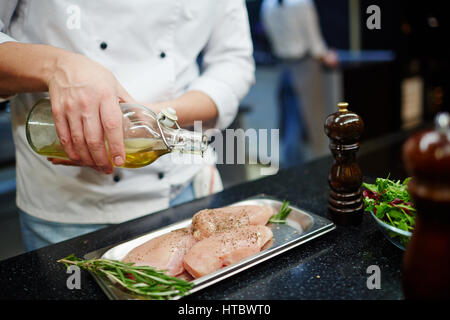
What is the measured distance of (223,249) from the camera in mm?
772

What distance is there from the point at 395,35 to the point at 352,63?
0.74m

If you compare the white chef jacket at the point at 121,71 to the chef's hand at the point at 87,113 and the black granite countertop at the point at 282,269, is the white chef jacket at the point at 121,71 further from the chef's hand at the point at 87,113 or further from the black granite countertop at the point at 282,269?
the chef's hand at the point at 87,113

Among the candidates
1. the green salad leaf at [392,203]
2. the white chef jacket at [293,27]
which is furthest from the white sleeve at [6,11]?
the white chef jacket at [293,27]

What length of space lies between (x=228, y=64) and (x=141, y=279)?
793 millimetres

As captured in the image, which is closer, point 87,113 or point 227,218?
point 87,113

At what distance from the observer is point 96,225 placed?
113cm

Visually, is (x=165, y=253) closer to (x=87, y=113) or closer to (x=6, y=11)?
(x=87, y=113)

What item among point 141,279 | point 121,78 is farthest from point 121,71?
point 141,279

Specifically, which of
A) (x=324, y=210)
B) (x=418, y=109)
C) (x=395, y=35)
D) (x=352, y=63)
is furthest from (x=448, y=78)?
(x=324, y=210)

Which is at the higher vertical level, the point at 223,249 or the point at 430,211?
the point at 430,211

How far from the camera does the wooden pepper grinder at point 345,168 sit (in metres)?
0.85

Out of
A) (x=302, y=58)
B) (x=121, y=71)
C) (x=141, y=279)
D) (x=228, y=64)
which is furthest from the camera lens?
(x=302, y=58)

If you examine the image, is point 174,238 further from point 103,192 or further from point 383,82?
point 383,82
